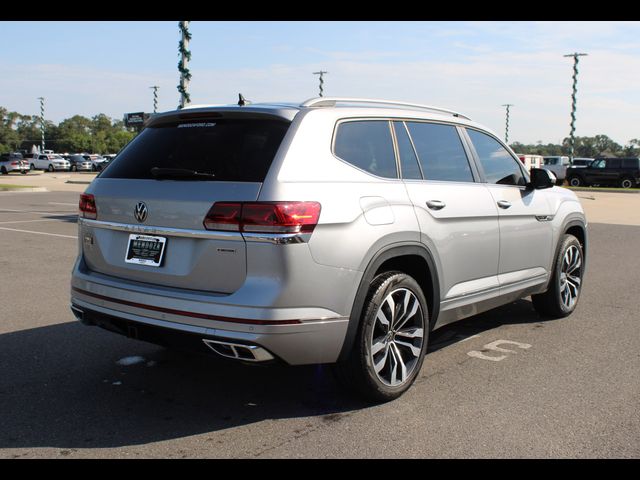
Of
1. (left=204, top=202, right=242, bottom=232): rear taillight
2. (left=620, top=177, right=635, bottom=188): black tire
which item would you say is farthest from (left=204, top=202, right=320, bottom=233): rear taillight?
(left=620, top=177, right=635, bottom=188): black tire

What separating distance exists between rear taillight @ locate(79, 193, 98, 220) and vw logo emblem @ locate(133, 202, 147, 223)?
0.43 metres

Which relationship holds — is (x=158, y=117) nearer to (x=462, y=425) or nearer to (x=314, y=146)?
(x=314, y=146)

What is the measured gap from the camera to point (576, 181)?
41.0m

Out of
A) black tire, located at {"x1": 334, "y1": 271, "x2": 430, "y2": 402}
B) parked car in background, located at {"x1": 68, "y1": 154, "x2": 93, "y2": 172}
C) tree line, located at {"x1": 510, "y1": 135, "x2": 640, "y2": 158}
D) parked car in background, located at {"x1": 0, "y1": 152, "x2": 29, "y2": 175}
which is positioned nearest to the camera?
black tire, located at {"x1": 334, "y1": 271, "x2": 430, "y2": 402}

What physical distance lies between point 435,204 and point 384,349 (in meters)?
1.04

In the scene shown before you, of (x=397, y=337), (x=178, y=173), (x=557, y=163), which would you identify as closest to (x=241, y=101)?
(x=178, y=173)

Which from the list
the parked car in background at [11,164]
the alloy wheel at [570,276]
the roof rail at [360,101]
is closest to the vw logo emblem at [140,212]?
the roof rail at [360,101]

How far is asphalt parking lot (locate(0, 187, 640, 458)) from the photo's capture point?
135 inches

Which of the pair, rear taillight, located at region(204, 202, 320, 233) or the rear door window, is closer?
rear taillight, located at region(204, 202, 320, 233)

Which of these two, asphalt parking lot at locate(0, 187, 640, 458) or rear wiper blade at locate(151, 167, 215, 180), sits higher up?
rear wiper blade at locate(151, 167, 215, 180)

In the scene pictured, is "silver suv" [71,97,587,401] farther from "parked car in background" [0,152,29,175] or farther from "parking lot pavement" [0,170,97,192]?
"parked car in background" [0,152,29,175]

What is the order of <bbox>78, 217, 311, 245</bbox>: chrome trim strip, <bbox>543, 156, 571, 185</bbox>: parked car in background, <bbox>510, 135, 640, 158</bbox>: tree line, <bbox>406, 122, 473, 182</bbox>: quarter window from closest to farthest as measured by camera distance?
<bbox>78, 217, 311, 245</bbox>: chrome trim strip, <bbox>406, 122, 473, 182</bbox>: quarter window, <bbox>543, 156, 571, 185</bbox>: parked car in background, <bbox>510, 135, 640, 158</bbox>: tree line

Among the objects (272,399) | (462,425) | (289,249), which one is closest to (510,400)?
(462,425)

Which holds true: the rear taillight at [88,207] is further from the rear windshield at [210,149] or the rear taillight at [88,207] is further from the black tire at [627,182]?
the black tire at [627,182]
